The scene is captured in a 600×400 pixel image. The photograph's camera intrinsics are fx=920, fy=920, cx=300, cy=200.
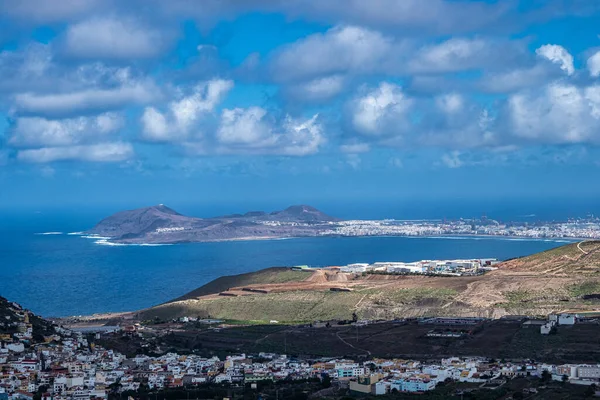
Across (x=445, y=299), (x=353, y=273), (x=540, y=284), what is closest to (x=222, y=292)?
(x=353, y=273)

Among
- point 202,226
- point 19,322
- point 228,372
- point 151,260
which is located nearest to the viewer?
point 228,372

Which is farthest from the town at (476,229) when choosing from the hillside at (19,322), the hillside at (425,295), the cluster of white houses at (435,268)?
the hillside at (19,322)

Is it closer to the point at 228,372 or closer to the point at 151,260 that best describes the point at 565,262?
the point at 228,372

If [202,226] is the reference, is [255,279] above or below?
below

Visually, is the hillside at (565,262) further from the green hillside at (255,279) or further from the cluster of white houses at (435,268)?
the green hillside at (255,279)

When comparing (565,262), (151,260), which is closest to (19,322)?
(565,262)

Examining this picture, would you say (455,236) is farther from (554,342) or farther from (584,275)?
(554,342)

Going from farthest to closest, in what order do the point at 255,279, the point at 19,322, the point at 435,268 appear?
the point at 435,268 < the point at 255,279 < the point at 19,322
